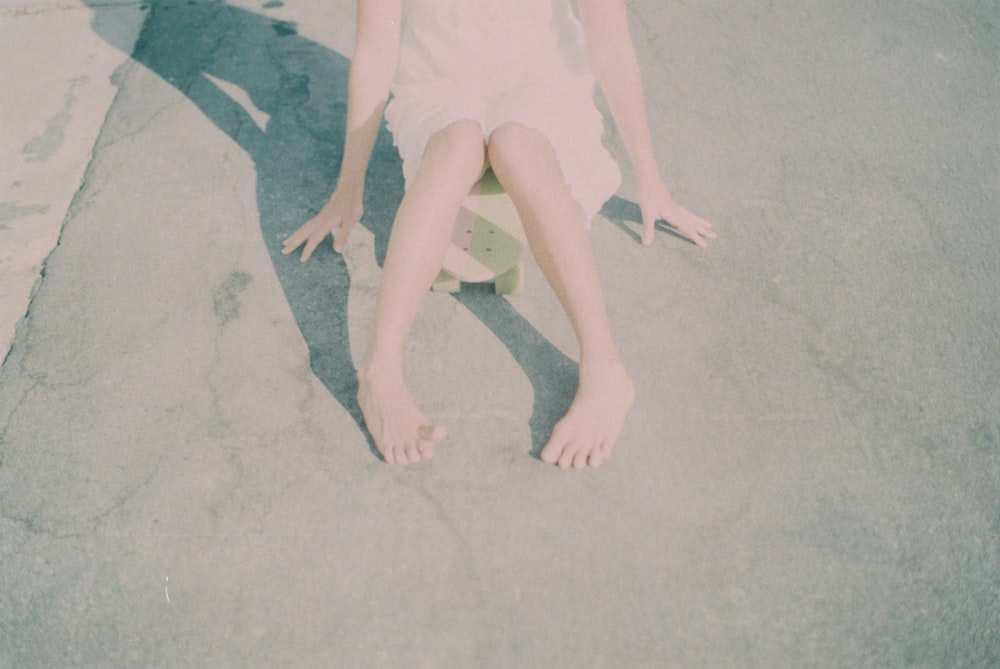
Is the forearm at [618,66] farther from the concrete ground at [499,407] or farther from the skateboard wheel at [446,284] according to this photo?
the skateboard wheel at [446,284]

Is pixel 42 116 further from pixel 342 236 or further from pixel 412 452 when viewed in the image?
pixel 412 452

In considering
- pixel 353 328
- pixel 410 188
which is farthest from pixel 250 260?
pixel 410 188

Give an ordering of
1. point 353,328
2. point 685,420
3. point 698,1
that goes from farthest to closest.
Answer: point 698,1 < point 353,328 < point 685,420

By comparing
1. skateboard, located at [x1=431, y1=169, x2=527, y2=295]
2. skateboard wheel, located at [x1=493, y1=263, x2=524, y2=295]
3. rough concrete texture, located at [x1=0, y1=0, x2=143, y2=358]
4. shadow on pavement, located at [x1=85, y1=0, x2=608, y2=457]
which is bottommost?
rough concrete texture, located at [x1=0, y1=0, x2=143, y2=358]

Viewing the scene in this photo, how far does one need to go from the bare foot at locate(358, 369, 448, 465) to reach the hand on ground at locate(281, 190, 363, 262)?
0.51m

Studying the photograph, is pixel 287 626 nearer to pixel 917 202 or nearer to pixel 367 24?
pixel 367 24

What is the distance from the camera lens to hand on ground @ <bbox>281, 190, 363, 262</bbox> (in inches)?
77.4

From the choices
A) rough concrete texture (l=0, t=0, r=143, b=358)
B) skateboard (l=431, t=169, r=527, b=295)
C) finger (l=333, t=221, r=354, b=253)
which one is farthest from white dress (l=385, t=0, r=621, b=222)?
rough concrete texture (l=0, t=0, r=143, b=358)

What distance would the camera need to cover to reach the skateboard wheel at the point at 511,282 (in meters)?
1.98

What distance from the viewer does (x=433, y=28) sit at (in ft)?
5.87

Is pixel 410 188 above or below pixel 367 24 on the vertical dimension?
below

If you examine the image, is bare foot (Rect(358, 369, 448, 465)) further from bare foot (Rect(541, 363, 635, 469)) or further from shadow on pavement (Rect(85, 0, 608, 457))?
bare foot (Rect(541, 363, 635, 469))

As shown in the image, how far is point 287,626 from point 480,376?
74 centimetres

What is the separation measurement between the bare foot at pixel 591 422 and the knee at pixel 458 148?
0.55 m
